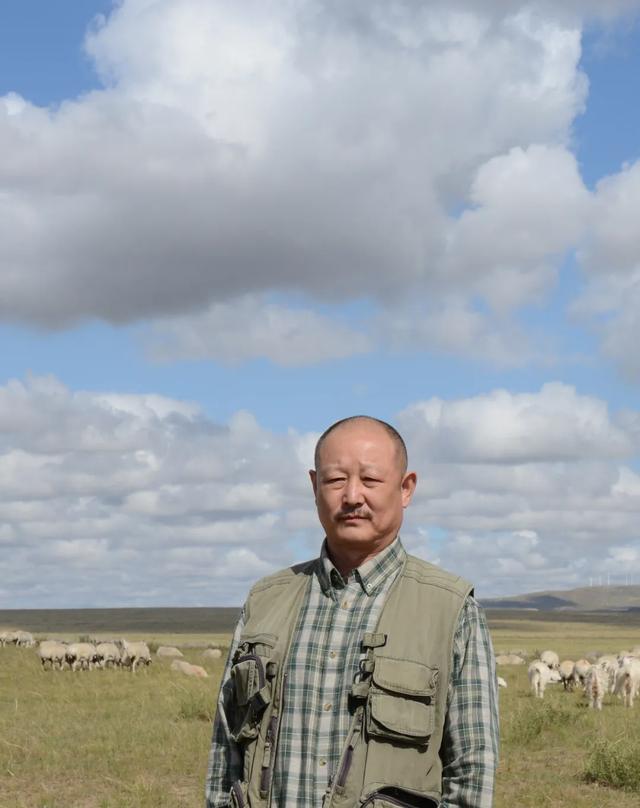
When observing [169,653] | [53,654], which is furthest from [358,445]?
[169,653]

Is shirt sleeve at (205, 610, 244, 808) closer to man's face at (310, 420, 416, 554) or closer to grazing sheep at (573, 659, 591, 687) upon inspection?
man's face at (310, 420, 416, 554)

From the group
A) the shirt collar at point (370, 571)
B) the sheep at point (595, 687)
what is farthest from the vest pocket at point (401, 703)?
the sheep at point (595, 687)

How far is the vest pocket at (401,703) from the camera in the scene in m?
3.41

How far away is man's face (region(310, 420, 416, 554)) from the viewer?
3.67m

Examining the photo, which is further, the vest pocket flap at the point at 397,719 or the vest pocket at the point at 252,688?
the vest pocket at the point at 252,688

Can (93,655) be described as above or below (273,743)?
below

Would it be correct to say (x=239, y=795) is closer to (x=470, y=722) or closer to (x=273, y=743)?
(x=273, y=743)

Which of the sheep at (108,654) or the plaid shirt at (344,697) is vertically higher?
the plaid shirt at (344,697)

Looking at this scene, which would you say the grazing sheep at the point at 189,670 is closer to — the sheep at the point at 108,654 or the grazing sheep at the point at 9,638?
the sheep at the point at 108,654

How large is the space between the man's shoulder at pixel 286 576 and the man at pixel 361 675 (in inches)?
2.5

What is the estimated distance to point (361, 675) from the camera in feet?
11.4

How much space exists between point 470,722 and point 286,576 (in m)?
0.88

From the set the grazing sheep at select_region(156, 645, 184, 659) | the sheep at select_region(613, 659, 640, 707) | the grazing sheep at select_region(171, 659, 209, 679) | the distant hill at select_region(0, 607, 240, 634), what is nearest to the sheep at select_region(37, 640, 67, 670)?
the grazing sheep at select_region(171, 659, 209, 679)

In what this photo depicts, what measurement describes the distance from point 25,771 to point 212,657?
86.5 ft
